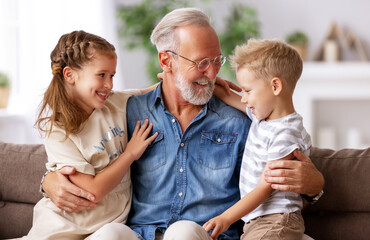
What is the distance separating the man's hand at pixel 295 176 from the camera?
1.67 meters

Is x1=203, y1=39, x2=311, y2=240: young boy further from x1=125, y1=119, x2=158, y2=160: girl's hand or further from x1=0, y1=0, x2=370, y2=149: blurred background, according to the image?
x1=0, y1=0, x2=370, y2=149: blurred background

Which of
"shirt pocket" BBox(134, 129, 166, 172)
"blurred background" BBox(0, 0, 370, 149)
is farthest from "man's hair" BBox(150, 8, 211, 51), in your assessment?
"blurred background" BBox(0, 0, 370, 149)

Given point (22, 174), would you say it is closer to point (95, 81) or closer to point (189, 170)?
point (95, 81)

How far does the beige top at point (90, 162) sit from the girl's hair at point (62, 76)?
0.04 metres

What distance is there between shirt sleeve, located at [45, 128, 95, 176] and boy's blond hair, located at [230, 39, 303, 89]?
2.21 ft

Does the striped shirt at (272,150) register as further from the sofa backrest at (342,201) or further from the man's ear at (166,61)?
the man's ear at (166,61)

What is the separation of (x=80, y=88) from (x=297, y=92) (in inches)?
139

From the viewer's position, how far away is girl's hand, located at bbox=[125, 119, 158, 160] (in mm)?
1849

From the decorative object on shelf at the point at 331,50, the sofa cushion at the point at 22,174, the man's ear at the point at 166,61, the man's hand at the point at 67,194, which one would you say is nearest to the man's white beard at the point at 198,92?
the man's ear at the point at 166,61

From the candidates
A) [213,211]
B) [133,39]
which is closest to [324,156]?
[213,211]

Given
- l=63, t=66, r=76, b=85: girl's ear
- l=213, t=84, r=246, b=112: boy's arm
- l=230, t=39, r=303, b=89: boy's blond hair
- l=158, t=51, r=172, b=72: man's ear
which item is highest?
l=230, t=39, r=303, b=89: boy's blond hair

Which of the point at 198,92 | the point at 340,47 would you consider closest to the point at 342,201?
the point at 198,92

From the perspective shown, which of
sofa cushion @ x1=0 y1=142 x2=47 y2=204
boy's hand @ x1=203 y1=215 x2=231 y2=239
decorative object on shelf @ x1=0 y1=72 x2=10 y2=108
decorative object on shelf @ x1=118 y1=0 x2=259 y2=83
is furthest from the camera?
decorative object on shelf @ x1=118 y1=0 x2=259 y2=83

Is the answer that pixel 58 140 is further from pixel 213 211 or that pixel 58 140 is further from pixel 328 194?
pixel 328 194
